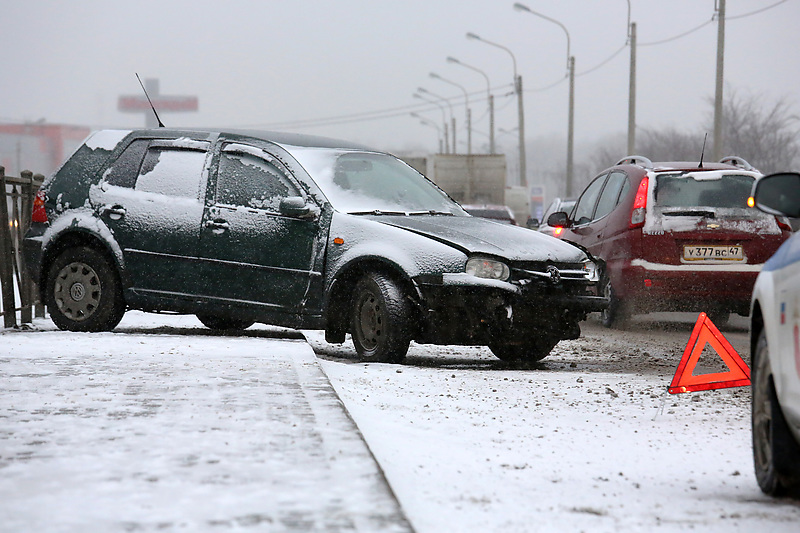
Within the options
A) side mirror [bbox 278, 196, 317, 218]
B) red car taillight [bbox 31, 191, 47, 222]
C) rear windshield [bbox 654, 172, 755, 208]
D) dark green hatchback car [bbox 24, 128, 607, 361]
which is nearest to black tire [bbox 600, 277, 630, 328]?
rear windshield [bbox 654, 172, 755, 208]

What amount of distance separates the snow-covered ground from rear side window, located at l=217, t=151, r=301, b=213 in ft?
4.36

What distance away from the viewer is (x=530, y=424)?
20.5ft

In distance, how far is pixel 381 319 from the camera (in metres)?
8.77

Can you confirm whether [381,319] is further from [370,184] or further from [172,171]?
[172,171]

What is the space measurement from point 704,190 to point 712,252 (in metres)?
0.67

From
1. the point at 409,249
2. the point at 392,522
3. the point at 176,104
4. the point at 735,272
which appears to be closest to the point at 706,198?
the point at 735,272

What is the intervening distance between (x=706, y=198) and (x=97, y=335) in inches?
235

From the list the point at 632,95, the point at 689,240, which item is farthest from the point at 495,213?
the point at 632,95

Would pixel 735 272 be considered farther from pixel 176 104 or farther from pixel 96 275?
pixel 176 104

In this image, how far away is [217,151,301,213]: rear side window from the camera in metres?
9.50

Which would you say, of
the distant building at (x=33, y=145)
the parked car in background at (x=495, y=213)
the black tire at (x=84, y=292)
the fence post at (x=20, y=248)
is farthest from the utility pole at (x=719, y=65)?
the distant building at (x=33, y=145)

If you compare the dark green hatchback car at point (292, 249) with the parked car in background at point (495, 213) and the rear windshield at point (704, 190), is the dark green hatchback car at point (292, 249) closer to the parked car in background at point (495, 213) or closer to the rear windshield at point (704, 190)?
the rear windshield at point (704, 190)

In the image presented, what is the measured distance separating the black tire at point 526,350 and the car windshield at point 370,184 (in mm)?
1242

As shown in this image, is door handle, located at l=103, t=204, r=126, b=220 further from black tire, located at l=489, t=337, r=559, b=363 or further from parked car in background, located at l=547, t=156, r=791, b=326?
parked car in background, located at l=547, t=156, r=791, b=326
